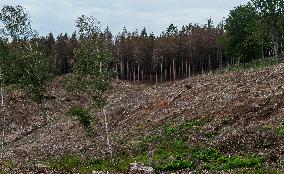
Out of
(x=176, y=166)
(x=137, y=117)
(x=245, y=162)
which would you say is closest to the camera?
(x=245, y=162)

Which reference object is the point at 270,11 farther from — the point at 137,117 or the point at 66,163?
the point at 66,163

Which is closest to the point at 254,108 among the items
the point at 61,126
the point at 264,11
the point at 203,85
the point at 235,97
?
the point at 235,97

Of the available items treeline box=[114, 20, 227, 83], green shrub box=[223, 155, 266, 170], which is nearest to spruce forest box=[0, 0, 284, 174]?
green shrub box=[223, 155, 266, 170]

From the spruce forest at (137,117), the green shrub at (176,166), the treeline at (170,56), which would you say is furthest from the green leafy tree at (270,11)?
the green shrub at (176,166)

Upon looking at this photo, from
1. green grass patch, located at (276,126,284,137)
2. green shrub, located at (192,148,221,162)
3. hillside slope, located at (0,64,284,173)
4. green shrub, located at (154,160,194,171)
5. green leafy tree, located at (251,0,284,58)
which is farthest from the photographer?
Result: green leafy tree, located at (251,0,284,58)

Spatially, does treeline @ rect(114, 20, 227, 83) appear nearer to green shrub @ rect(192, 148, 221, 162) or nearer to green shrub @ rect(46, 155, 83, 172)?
green shrub @ rect(46, 155, 83, 172)

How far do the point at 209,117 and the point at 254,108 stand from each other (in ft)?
16.2

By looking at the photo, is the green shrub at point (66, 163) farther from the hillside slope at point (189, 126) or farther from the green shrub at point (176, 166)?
the green shrub at point (176, 166)

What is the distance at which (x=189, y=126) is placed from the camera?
1720 inches

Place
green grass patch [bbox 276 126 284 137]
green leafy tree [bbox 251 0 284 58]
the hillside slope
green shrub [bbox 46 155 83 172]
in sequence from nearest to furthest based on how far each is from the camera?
green grass patch [bbox 276 126 284 137] → the hillside slope → green shrub [bbox 46 155 83 172] → green leafy tree [bbox 251 0 284 58]

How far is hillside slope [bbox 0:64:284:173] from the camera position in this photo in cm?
3400

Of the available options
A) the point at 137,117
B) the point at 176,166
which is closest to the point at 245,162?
the point at 176,166

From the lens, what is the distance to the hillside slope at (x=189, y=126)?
3400 centimetres

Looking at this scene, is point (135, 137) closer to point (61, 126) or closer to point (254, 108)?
point (254, 108)
